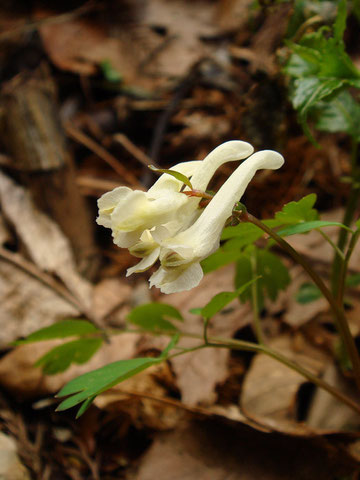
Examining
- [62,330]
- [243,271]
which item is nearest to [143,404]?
[62,330]

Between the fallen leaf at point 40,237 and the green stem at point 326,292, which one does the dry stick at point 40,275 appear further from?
the green stem at point 326,292

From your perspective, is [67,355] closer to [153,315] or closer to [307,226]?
A: [153,315]

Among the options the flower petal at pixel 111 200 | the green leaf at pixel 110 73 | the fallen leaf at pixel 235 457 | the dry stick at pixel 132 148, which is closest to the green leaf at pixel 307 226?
the flower petal at pixel 111 200

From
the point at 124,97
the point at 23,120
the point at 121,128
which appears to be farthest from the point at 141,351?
the point at 124,97

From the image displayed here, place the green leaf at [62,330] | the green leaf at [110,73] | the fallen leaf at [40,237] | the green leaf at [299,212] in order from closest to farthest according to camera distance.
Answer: the green leaf at [299,212] < the green leaf at [62,330] < the fallen leaf at [40,237] < the green leaf at [110,73]

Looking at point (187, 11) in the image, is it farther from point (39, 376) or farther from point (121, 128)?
A: point (39, 376)
